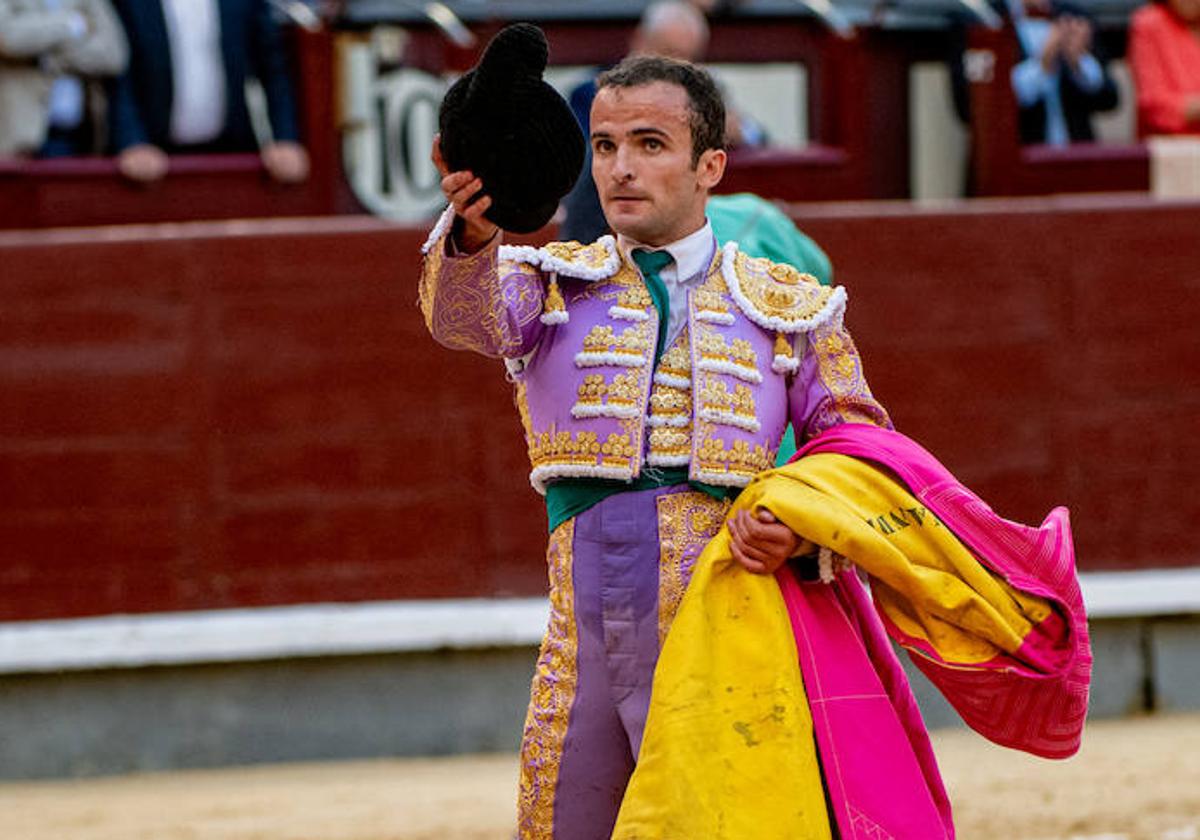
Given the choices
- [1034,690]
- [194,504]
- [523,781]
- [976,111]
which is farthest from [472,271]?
[976,111]

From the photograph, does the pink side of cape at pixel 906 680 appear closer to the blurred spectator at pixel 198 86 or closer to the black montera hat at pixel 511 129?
the black montera hat at pixel 511 129

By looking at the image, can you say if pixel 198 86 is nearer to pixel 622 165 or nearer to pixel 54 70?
pixel 54 70

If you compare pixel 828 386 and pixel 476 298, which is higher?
pixel 476 298

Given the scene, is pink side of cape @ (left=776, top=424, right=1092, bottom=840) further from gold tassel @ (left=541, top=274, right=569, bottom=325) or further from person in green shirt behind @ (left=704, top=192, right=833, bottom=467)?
person in green shirt behind @ (left=704, top=192, right=833, bottom=467)

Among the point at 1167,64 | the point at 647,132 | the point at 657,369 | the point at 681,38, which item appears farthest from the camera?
the point at 1167,64

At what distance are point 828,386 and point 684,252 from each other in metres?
0.24

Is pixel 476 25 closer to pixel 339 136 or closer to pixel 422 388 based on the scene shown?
pixel 339 136

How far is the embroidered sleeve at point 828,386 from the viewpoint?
300cm

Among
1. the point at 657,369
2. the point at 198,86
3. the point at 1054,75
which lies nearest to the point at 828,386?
the point at 657,369

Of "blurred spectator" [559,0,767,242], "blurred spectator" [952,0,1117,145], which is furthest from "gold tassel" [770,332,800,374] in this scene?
"blurred spectator" [952,0,1117,145]

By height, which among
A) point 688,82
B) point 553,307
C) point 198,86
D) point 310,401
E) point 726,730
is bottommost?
point 726,730

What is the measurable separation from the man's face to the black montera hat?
6.8 inches

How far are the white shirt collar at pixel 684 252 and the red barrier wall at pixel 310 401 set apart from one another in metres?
3.17

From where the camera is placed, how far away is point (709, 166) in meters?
2.97
